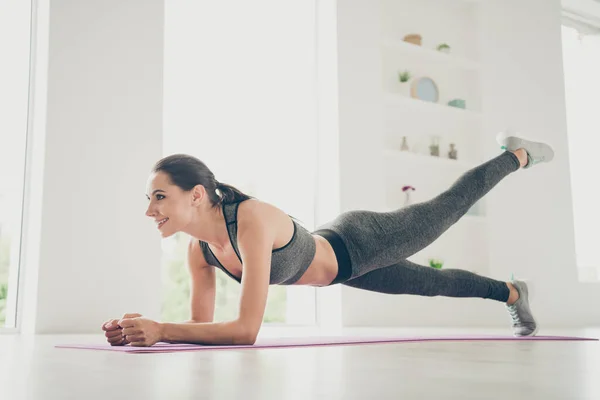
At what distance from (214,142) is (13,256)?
Answer: 1.69 metres

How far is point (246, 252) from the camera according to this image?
1895mm

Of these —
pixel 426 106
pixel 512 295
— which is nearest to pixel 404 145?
pixel 426 106

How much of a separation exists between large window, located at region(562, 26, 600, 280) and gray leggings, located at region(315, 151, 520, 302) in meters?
3.89

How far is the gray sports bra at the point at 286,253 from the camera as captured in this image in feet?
6.77

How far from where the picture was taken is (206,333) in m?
1.85

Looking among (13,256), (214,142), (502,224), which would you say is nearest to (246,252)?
(13,256)

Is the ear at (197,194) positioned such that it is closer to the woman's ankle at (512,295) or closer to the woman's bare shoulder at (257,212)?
the woman's bare shoulder at (257,212)

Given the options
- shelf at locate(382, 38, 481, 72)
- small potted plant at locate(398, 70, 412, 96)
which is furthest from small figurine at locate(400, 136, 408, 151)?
shelf at locate(382, 38, 481, 72)

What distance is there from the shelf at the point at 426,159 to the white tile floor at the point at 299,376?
11.8 feet

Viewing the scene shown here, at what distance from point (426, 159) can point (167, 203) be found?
3.56 metres

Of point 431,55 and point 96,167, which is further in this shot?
point 431,55

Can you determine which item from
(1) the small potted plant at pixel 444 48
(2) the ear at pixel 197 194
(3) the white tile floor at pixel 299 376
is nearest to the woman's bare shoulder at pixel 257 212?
(2) the ear at pixel 197 194

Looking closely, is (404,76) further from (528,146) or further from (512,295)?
(512,295)

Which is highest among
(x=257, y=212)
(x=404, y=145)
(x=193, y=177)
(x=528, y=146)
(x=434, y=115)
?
(x=434, y=115)
